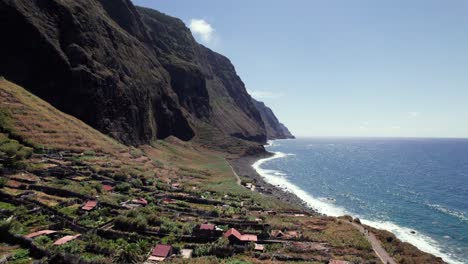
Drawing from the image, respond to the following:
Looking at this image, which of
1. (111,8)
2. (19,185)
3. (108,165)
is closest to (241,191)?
(108,165)

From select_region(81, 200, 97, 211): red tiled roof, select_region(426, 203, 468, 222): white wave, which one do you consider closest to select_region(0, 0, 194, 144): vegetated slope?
select_region(81, 200, 97, 211): red tiled roof

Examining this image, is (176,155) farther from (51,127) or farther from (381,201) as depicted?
(381,201)

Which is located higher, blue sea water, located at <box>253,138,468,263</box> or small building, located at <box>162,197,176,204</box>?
small building, located at <box>162,197,176,204</box>

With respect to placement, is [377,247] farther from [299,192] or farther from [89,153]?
[89,153]

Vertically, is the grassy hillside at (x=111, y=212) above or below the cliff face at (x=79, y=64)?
below

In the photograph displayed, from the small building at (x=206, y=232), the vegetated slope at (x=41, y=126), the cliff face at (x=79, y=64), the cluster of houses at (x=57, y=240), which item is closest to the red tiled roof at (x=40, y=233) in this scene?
the cluster of houses at (x=57, y=240)

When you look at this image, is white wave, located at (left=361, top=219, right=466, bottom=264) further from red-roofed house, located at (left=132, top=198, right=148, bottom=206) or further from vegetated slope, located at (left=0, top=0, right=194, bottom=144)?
vegetated slope, located at (left=0, top=0, right=194, bottom=144)

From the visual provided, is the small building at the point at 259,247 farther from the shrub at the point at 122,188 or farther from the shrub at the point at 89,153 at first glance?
the shrub at the point at 89,153

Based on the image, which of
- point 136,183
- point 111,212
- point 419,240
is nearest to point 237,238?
point 111,212
